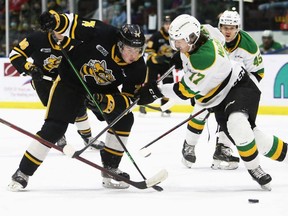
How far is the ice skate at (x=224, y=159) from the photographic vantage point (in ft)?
14.3

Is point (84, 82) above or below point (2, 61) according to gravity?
above

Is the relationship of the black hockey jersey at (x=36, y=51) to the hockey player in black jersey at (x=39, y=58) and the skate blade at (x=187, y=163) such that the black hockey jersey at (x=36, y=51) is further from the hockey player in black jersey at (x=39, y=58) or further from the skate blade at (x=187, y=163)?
the skate blade at (x=187, y=163)

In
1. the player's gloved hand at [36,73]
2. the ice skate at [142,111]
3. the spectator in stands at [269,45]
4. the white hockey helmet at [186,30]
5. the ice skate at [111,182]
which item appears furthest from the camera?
the spectator in stands at [269,45]

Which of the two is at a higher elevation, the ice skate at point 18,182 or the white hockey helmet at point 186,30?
the white hockey helmet at point 186,30

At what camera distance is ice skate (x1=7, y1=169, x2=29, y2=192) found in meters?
3.57

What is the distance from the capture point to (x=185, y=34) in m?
3.46

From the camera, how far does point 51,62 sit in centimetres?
493

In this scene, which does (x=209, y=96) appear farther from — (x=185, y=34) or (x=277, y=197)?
(x=277, y=197)

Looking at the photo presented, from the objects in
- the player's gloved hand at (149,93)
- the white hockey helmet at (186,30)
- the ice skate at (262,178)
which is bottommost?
the ice skate at (262,178)

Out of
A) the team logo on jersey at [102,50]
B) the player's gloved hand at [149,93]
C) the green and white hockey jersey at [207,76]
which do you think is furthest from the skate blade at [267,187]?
the team logo on jersey at [102,50]

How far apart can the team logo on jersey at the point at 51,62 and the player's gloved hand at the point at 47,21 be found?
4.46 feet

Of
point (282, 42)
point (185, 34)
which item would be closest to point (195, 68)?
point (185, 34)

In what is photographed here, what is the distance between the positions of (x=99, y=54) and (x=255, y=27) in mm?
5305

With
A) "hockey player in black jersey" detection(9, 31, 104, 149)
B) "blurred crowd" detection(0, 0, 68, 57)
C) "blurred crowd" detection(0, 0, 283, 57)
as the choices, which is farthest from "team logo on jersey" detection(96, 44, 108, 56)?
"blurred crowd" detection(0, 0, 68, 57)
